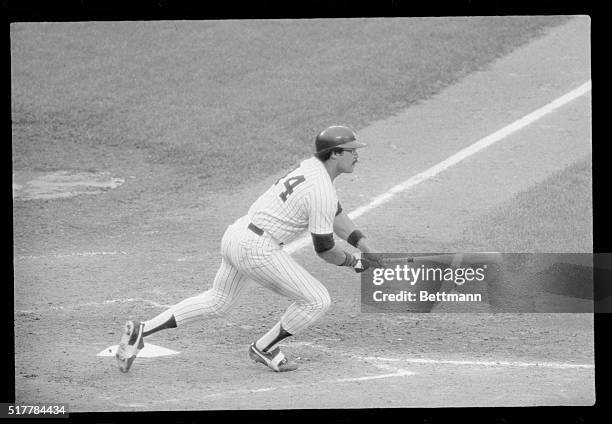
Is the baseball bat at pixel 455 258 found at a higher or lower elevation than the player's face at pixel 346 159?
lower

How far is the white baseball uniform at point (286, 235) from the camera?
7461mm

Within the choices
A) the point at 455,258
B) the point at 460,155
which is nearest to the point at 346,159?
the point at 455,258

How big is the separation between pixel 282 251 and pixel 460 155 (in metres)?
5.58

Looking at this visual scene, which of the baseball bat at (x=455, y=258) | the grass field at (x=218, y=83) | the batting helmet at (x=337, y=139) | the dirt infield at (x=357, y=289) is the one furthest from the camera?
the grass field at (x=218, y=83)

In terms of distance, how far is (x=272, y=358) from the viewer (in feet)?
26.0

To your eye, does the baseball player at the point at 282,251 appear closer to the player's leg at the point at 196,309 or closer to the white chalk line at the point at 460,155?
the player's leg at the point at 196,309

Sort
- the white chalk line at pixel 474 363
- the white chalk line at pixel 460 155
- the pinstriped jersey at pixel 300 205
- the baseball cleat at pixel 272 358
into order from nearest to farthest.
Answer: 1. the pinstriped jersey at pixel 300 205
2. the baseball cleat at pixel 272 358
3. the white chalk line at pixel 474 363
4. the white chalk line at pixel 460 155

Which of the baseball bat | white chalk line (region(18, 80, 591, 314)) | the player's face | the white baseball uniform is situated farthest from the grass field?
the player's face

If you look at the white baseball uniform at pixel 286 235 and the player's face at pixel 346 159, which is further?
the player's face at pixel 346 159

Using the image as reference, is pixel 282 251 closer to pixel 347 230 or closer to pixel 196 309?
pixel 347 230

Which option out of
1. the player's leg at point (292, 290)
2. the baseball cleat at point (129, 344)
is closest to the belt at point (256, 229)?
the player's leg at point (292, 290)

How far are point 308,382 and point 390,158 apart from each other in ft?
18.0

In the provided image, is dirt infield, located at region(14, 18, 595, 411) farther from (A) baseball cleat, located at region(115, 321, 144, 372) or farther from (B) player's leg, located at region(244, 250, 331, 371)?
(B) player's leg, located at region(244, 250, 331, 371)

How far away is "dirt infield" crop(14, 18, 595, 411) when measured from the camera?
25.3ft
